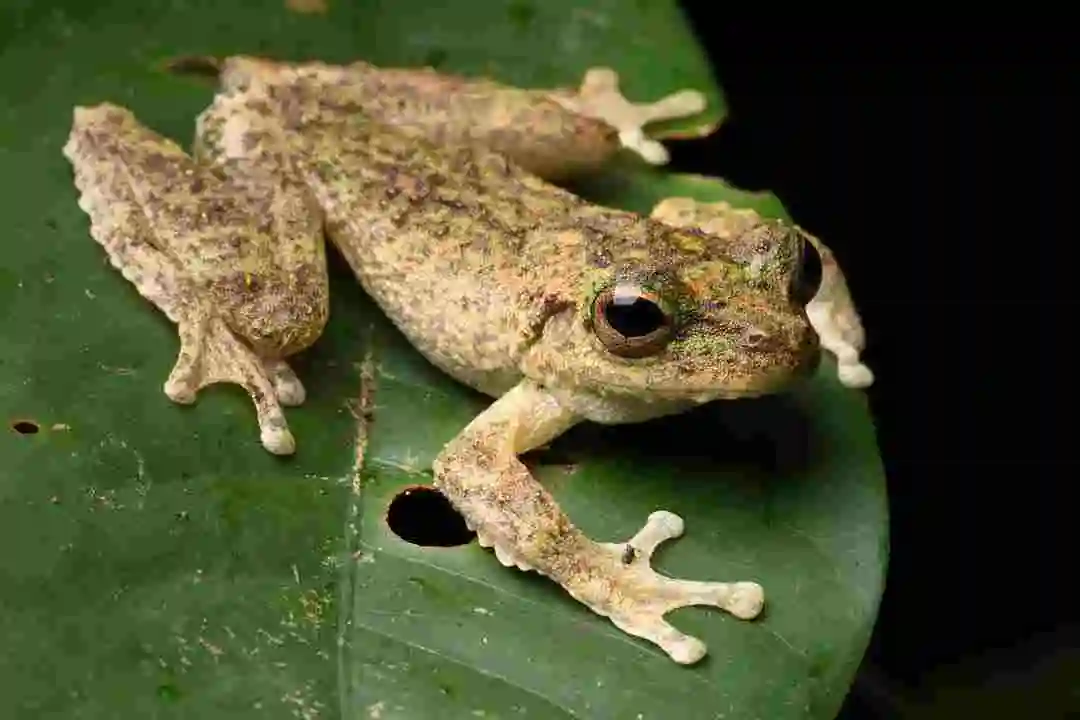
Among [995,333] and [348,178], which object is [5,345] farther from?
[995,333]

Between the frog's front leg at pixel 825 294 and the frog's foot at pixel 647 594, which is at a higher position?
the frog's front leg at pixel 825 294

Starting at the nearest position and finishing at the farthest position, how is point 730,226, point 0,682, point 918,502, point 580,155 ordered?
point 0,682
point 730,226
point 580,155
point 918,502

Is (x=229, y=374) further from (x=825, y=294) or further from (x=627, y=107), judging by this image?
(x=825, y=294)

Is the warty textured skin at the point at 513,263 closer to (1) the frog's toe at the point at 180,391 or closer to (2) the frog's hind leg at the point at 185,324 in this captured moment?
(2) the frog's hind leg at the point at 185,324

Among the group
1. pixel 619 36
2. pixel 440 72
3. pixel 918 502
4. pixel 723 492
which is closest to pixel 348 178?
pixel 440 72

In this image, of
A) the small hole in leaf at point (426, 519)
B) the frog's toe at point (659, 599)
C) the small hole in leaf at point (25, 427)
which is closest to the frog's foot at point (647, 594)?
the frog's toe at point (659, 599)

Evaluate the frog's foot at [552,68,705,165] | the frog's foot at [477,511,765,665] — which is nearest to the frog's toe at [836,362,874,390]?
the frog's foot at [477,511,765,665]

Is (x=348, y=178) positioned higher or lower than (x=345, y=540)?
higher
